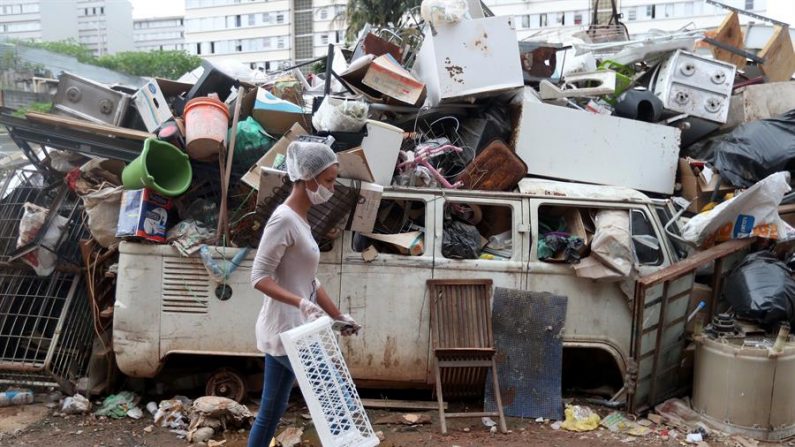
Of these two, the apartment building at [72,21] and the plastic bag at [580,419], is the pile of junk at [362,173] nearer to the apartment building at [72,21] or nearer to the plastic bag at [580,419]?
the plastic bag at [580,419]

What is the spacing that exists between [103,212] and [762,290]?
470cm

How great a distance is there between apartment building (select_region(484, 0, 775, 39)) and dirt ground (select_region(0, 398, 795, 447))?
46793 millimetres

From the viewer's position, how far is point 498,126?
5.63m

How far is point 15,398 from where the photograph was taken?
4.65 m

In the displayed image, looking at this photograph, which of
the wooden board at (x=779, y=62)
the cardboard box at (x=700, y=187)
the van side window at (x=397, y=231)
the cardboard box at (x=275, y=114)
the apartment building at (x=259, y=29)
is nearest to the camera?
the van side window at (x=397, y=231)

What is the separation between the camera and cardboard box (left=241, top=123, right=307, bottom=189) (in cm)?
454

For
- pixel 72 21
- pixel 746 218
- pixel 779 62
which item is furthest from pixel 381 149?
pixel 72 21

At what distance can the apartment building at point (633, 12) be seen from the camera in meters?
50.3

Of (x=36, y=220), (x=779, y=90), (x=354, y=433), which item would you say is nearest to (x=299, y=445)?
(x=354, y=433)

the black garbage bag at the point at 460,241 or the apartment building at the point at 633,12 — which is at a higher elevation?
the apartment building at the point at 633,12

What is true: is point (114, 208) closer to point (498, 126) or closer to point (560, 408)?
point (498, 126)

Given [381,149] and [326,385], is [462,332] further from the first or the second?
[326,385]

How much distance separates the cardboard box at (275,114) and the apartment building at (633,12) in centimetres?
4583

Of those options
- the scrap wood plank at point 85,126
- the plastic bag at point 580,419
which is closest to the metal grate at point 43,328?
the scrap wood plank at point 85,126
